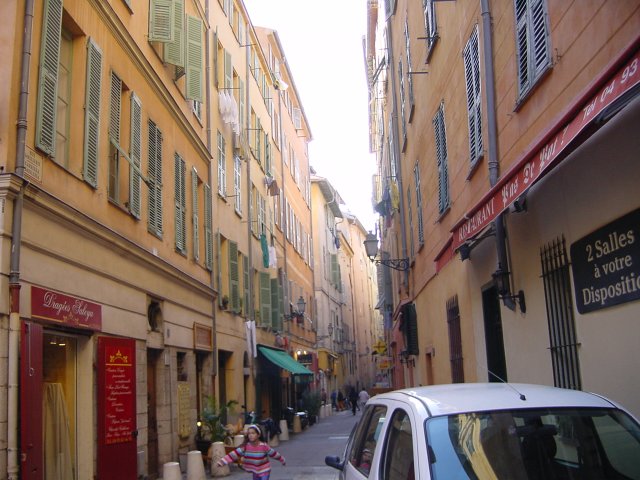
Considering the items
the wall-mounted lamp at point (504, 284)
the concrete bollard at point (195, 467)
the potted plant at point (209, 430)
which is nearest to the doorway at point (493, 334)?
the wall-mounted lamp at point (504, 284)

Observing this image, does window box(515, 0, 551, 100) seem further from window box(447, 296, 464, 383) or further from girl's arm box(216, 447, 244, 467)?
window box(447, 296, 464, 383)

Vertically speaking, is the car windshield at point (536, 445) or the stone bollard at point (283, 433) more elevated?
the car windshield at point (536, 445)

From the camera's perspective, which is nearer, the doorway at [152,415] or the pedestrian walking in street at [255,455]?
the pedestrian walking in street at [255,455]

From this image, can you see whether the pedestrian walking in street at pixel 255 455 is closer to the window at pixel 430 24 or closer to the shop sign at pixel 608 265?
the shop sign at pixel 608 265

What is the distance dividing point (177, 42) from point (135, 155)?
3332 millimetres

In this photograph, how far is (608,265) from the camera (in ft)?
20.7

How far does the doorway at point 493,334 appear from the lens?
10836 millimetres

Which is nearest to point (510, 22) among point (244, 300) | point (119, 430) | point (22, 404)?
point (22, 404)

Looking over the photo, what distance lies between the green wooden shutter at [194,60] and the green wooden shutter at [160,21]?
1418 mm

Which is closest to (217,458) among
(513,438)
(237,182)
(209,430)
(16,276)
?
(209,430)

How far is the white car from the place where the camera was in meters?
4.04

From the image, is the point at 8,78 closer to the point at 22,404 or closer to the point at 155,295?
the point at 22,404

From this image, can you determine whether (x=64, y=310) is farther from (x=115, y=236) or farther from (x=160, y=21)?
(x=160, y=21)

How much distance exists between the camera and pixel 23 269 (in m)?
8.55
